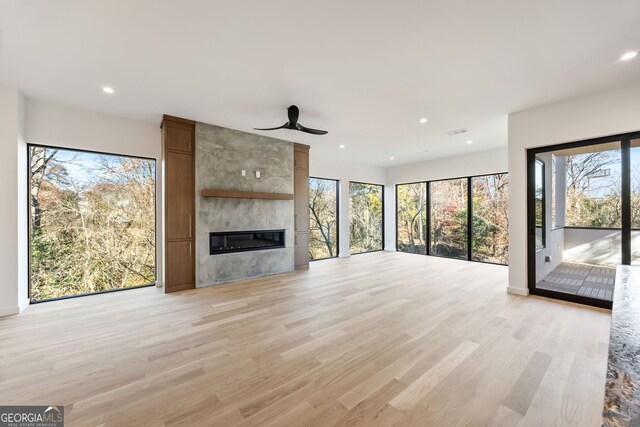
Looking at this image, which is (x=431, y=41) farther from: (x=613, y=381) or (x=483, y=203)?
(x=483, y=203)

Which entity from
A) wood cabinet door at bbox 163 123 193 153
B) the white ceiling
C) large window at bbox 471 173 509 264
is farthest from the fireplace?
large window at bbox 471 173 509 264

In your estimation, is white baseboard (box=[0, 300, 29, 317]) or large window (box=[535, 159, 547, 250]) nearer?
white baseboard (box=[0, 300, 29, 317])

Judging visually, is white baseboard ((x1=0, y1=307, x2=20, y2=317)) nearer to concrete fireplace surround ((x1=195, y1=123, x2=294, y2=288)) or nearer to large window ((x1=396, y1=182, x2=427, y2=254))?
concrete fireplace surround ((x1=195, y1=123, x2=294, y2=288))

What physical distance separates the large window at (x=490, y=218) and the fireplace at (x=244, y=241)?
516 cm

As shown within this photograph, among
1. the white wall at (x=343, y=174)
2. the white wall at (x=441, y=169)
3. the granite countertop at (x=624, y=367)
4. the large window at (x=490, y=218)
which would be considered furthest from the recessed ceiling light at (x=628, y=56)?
the white wall at (x=343, y=174)

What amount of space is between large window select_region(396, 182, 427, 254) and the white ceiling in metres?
4.06

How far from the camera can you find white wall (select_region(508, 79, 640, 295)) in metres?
3.19

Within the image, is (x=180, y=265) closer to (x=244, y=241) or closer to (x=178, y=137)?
(x=244, y=241)

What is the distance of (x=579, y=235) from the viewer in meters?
4.75

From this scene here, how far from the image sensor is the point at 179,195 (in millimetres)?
4320

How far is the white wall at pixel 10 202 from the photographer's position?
10.5 ft

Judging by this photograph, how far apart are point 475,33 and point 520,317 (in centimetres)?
317

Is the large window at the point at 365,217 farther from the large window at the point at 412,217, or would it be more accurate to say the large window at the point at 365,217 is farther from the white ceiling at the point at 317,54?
the white ceiling at the point at 317,54

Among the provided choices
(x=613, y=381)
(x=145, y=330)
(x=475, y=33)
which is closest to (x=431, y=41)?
(x=475, y=33)
